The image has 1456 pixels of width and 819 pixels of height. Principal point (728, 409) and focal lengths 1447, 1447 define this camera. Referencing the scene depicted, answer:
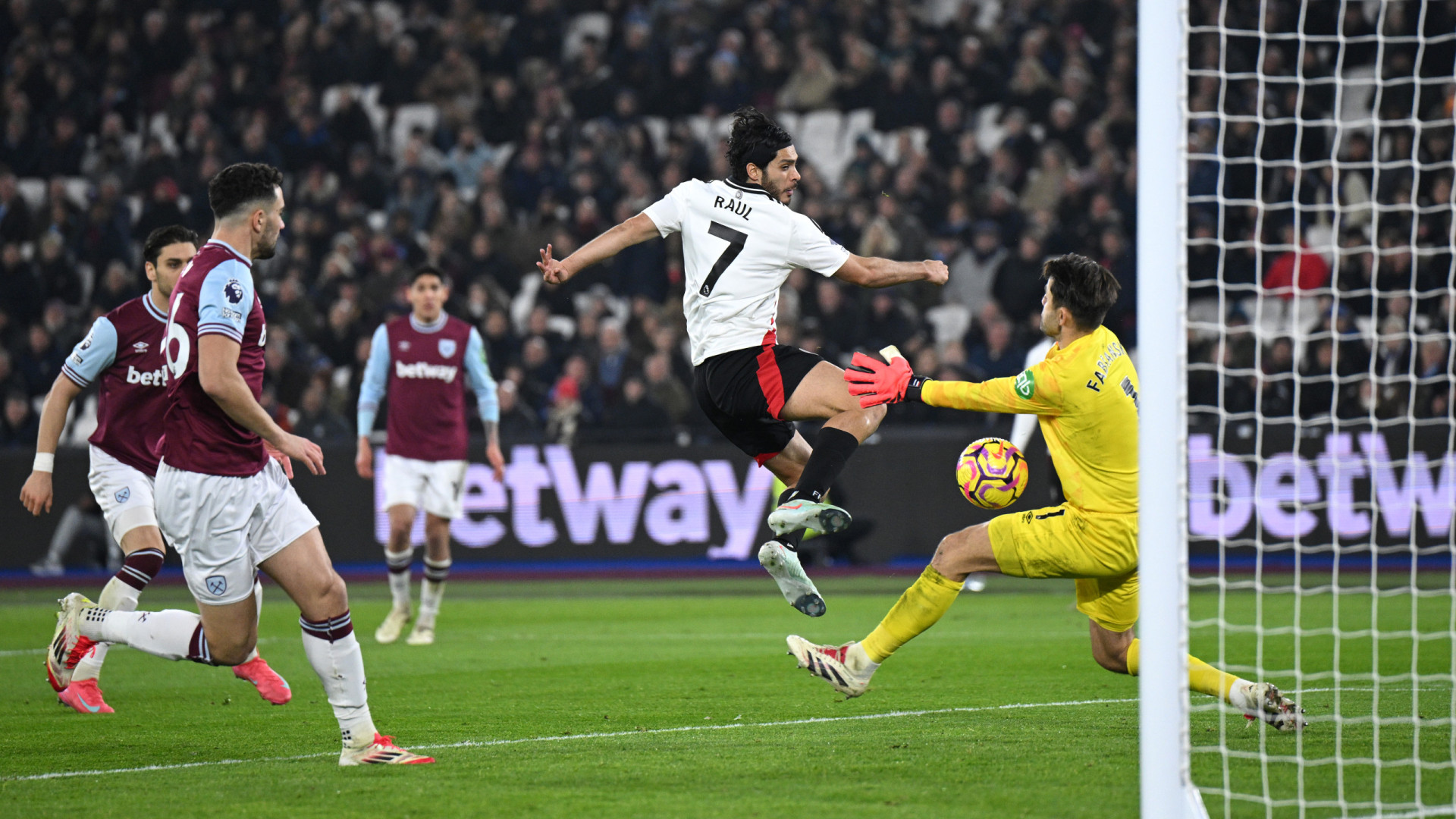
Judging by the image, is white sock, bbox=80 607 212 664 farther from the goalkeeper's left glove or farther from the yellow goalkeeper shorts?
the yellow goalkeeper shorts

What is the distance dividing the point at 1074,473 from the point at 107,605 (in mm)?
5154

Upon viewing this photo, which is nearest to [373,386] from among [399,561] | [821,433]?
[399,561]

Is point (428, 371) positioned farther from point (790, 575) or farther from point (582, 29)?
point (582, 29)

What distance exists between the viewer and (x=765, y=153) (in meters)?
6.74

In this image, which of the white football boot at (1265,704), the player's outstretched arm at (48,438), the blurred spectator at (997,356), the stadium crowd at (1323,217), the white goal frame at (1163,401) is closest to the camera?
the white goal frame at (1163,401)

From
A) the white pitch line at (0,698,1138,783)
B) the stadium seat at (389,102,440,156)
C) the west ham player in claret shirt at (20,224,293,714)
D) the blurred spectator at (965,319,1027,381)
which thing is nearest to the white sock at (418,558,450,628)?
the west ham player in claret shirt at (20,224,293,714)

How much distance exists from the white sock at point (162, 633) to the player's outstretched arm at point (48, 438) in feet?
3.11

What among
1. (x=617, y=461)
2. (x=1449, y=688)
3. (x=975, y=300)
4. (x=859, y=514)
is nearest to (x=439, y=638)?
(x=617, y=461)

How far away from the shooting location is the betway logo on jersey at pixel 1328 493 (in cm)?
1369

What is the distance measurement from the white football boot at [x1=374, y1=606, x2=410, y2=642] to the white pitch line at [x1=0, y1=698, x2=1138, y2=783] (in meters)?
4.27

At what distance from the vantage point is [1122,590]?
6.17 metres

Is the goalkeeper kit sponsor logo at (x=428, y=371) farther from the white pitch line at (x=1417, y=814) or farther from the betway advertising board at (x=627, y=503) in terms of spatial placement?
the white pitch line at (x=1417, y=814)

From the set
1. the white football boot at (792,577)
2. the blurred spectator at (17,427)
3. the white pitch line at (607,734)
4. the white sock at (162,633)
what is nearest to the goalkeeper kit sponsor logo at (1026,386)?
the white football boot at (792,577)

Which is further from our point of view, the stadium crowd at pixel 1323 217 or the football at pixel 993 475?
Answer: the stadium crowd at pixel 1323 217
